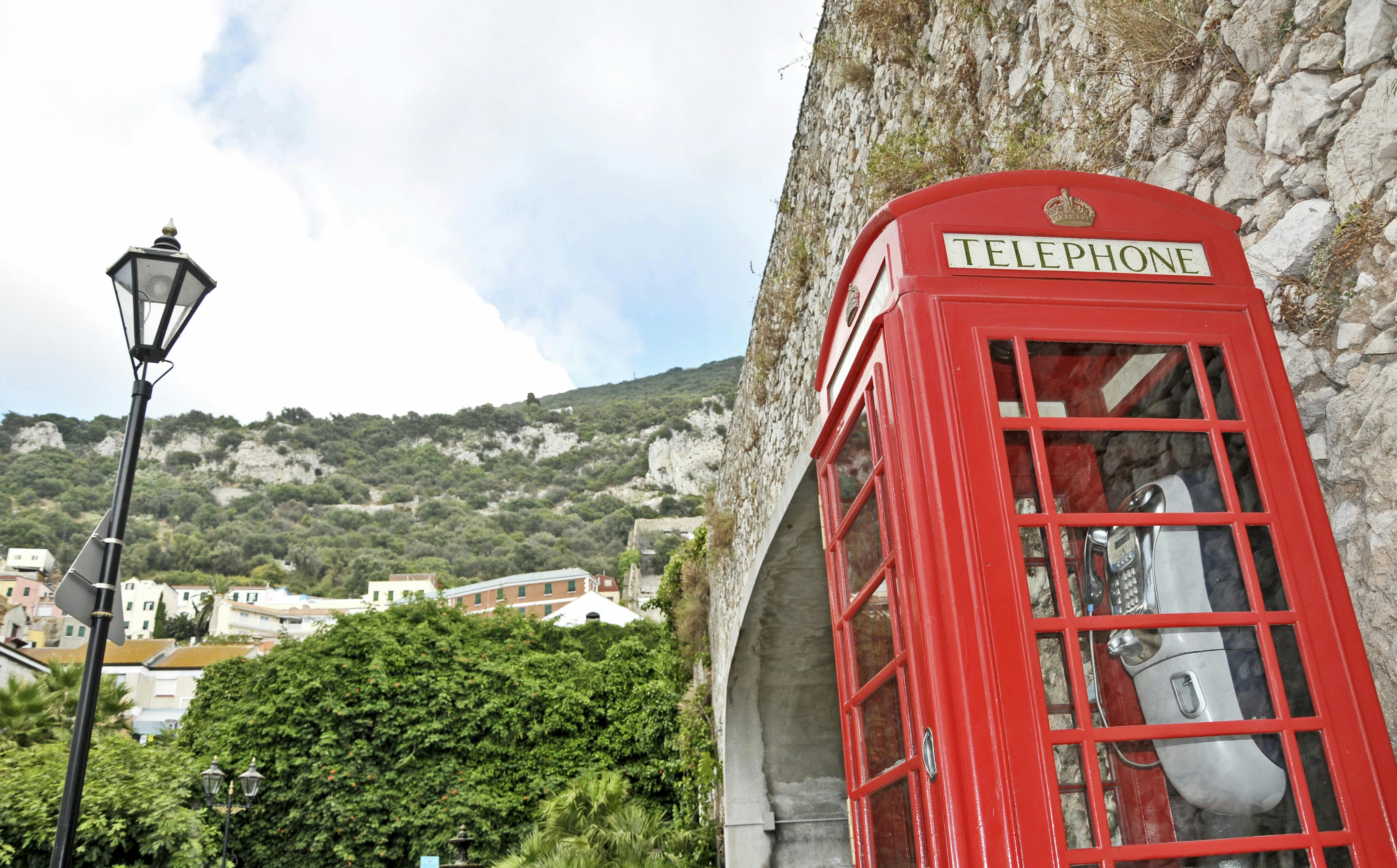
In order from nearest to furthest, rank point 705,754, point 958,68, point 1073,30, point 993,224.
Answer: point 993,224 → point 1073,30 → point 958,68 → point 705,754

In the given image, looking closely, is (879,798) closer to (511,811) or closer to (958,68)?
(958,68)

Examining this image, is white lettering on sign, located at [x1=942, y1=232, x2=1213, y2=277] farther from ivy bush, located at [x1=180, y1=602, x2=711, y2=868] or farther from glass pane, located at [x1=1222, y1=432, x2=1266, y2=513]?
ivy bush, located at [x1=180, y1=602, x2=711, y2=868]

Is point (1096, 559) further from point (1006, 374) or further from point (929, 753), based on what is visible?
point (929, 753)

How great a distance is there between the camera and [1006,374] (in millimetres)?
2023

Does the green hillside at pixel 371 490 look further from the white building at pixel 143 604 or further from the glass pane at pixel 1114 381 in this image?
the glass pane at pixel 1114 381

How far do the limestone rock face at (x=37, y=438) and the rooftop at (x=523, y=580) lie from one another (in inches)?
2980

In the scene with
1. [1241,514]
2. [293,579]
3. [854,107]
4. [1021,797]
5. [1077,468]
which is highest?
[293,579]

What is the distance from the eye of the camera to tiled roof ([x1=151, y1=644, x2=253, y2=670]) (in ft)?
130

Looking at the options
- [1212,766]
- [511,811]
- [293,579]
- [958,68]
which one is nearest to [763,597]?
[958,68]

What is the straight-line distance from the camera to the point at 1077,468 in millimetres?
2025

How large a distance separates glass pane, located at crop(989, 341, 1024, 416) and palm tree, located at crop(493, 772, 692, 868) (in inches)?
409

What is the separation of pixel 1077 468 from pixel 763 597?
5.89m

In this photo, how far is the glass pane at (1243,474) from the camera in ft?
6.15

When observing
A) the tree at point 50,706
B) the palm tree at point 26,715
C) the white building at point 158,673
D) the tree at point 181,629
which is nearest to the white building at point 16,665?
the tree at point 50,706
